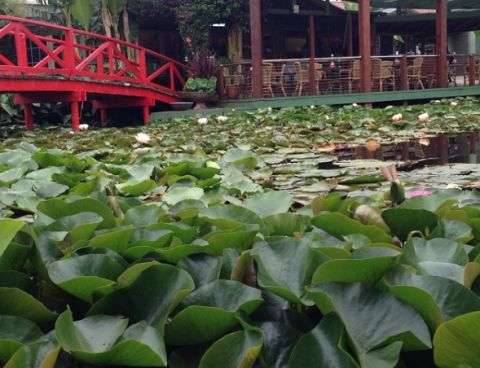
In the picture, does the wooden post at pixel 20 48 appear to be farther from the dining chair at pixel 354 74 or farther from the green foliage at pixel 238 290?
the green foliage at pixel 238 290

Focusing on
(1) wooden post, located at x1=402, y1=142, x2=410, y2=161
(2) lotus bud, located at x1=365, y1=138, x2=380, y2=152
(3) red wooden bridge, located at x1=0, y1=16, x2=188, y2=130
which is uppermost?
(3) red wooden bridge, located at x1=0, y1=16, x2=188, y2=130

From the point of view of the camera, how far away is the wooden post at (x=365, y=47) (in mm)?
11017

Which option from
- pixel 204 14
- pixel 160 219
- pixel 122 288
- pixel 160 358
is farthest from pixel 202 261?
pixel 204 14

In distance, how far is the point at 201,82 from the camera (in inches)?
455

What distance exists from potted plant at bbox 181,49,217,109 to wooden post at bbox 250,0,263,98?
0.95 meters

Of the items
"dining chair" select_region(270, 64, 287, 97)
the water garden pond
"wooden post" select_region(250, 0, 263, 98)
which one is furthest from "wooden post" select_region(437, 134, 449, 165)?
"dining chair" select_region(270, 64, 287, 97)

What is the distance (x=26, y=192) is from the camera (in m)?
2.05

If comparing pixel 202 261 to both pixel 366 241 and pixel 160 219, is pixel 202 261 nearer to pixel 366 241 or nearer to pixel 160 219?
pixel 366 241

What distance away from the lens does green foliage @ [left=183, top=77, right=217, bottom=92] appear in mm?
11523

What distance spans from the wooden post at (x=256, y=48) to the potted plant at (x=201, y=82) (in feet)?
3.12

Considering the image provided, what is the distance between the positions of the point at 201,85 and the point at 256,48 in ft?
4.33

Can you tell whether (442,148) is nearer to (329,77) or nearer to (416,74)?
(329,77)

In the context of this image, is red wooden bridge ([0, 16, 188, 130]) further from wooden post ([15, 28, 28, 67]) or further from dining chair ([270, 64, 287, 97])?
dining chair ([270, 64, 287, 97])

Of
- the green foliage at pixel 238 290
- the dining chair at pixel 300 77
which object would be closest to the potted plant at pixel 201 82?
the dining chair at pixel 300 77
